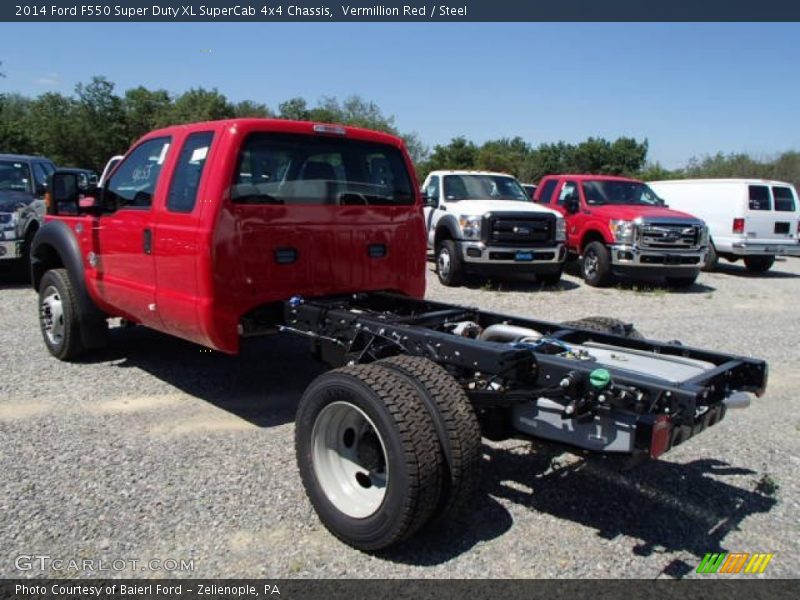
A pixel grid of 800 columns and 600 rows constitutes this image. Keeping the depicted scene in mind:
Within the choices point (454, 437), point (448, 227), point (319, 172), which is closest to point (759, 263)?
point (448, 227)

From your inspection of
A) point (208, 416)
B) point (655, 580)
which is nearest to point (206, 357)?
point (208, 416)

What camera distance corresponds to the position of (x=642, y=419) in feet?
9.77

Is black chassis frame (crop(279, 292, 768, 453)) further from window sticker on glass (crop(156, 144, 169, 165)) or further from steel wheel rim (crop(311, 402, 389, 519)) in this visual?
window sticker on glass (crop(156, 144, 169, 165))

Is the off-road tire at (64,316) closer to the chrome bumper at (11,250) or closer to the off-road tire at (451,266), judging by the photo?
the chrome bumper at (11,250)

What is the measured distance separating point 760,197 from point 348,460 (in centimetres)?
1469

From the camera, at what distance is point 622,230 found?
1269 cm

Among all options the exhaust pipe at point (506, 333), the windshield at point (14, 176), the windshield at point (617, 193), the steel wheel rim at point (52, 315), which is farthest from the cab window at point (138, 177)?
the windshield at point (617, 193)

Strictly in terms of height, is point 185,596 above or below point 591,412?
below

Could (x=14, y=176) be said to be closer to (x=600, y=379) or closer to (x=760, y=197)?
(x=600, y=379)

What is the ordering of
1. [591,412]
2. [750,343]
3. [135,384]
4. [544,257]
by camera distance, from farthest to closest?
1. [544,257]
2. [750,343]
3. [135,384]
4. [591,412]

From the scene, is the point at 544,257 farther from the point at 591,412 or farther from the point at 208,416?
the point at 591,412

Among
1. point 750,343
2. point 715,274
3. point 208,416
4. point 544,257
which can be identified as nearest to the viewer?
point 208,416

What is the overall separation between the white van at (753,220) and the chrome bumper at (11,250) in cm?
1365

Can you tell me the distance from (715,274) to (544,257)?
5.80m
